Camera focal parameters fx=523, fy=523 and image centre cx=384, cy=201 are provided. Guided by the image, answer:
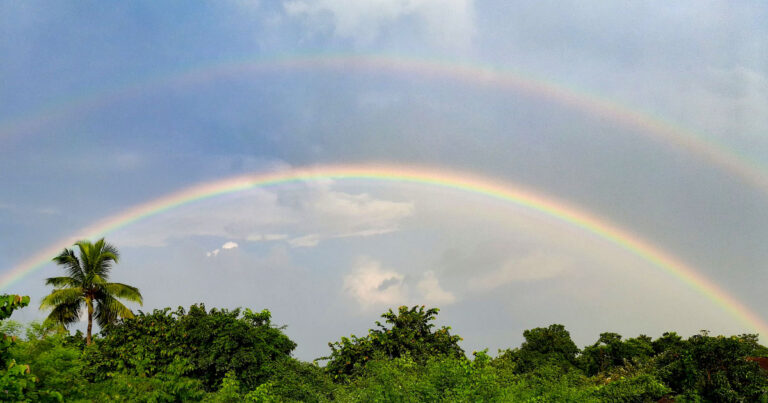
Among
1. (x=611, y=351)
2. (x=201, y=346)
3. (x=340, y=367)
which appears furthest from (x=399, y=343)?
(x=611, y=351)

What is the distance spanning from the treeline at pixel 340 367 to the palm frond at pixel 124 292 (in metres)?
2.47

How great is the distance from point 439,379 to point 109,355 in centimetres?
2103

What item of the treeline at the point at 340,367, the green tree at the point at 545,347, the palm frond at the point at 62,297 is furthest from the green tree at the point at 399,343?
the palm frond at the point at 62,297

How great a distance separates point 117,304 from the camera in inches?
1389

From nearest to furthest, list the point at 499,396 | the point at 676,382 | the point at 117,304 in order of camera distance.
A: 1. the point at 499,396
2. the point at 676,382
3. the point at 117,304

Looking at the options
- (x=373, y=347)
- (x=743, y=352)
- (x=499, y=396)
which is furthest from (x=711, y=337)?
(x=373, y=347)

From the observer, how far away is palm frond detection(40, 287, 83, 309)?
33359 millimetres

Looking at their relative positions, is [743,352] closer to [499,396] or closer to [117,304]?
[499,396]

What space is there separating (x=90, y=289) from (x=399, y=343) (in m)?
21.0

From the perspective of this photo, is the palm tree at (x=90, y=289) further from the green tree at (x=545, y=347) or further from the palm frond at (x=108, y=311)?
the green tree at (x=545, y=347)

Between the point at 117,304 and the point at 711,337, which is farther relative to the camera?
the point at 117,304

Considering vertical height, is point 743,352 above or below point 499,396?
above

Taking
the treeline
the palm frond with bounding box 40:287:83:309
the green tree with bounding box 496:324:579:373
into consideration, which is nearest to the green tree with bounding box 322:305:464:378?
the treeline

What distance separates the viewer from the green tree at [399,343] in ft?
98.9
